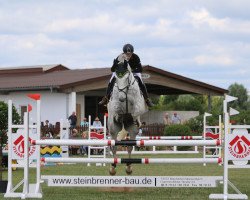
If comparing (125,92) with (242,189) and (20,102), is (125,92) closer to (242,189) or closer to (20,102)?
(242,189)

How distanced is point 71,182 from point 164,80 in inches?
998

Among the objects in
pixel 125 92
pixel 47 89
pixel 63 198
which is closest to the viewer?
pixel 63 198

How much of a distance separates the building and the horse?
56.2 feet

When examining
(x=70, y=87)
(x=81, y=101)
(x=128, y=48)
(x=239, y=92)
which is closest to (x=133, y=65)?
(x=128, y=48)

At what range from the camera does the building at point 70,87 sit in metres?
31.9

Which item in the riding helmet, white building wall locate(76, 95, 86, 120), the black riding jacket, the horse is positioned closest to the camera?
the horse

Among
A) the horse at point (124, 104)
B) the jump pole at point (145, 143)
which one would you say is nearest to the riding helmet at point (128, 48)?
the horse at point (124, 104)

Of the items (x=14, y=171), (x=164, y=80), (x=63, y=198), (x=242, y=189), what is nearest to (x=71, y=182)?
(x=63, y=198)

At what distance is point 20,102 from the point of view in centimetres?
3450

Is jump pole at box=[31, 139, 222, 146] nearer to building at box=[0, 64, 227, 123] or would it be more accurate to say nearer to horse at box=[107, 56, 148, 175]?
horse at box=[107, 56, 148, 175]

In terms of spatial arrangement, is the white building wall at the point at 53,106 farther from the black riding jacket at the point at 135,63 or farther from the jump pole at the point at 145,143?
the jump pole at the point at 145,143

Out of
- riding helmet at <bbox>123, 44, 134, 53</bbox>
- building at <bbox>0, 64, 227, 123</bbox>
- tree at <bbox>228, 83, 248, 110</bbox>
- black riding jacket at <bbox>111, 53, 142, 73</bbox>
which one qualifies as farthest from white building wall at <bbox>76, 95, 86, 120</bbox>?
tree at <bbox>228, 83, 248, 110</bbox>

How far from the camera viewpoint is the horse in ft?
35.8

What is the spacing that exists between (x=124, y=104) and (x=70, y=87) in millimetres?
20468
